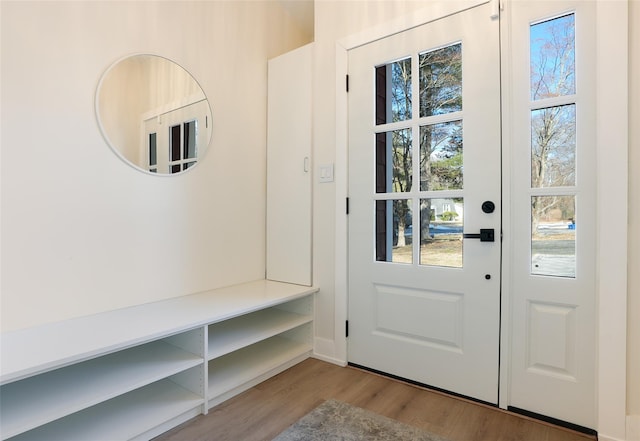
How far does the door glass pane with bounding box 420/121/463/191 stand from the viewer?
191 cm

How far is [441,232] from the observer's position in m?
1.95

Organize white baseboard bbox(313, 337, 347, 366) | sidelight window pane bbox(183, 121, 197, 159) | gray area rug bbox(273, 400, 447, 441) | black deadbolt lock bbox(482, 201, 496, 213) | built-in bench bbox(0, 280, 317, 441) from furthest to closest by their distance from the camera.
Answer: white baseboard bbox(313, 337, 347, 366) → sidelight window pane bbox(183, 121, 197, 159) → black deadbolt lock bbox(482, 201, 496, 213) → gray area rug bbox(273, 400, 447, 441) → built-in bench bbox(0, 280, 317, 441)

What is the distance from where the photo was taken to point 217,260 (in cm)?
239

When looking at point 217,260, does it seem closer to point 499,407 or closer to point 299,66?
point 299,66

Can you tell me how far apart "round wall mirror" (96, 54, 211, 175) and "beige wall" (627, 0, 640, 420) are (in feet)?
7.43

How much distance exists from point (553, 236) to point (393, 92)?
121 centimetres

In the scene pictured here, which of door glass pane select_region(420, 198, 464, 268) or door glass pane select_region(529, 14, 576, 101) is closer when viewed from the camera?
door glass pane select_region(529, 14, 576, 101)

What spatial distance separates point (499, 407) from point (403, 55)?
2.05m

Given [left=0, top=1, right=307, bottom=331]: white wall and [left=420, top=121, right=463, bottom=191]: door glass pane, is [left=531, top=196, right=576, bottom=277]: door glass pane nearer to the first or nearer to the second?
[left=420, top=121, right=463, bottom=191]: door glass pane

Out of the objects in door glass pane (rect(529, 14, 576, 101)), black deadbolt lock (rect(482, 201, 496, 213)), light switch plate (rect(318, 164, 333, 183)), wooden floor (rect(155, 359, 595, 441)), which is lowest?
wooden floor (rect(155, 359, 595, 441))

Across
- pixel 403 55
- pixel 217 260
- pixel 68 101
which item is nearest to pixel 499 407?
pixel 217 260

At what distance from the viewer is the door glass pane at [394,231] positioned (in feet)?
6.79

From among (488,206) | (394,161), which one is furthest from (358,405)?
(394,161)

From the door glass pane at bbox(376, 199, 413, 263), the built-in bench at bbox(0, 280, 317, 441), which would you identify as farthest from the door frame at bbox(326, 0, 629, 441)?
the built-in bench at bbox(0, 280, 317, 441)
